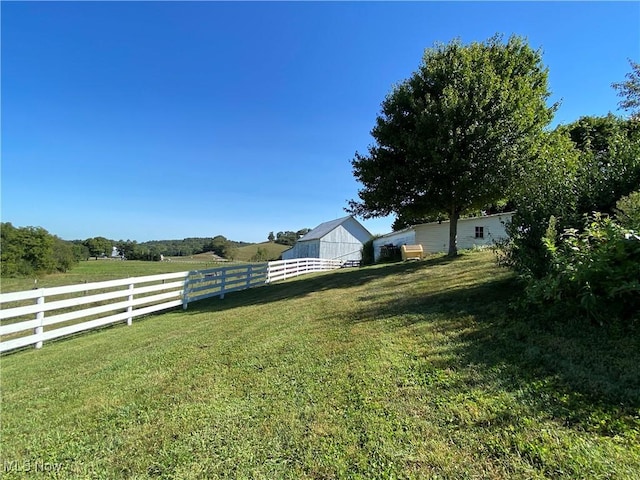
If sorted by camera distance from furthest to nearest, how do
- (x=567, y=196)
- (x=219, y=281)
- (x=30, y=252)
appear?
(x=30, y=252) → (x=219, y=281) → (x=567, y=196)

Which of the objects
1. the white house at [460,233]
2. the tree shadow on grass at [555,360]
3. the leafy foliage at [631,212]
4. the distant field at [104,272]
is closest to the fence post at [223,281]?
the distant field at [104,272]

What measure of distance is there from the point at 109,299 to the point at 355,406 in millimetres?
7579

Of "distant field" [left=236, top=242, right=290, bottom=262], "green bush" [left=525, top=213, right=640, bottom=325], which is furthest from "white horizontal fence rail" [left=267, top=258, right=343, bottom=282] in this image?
"distant field" [left=236, top=242, right=290, bottom=262]

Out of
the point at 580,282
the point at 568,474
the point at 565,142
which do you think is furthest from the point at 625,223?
the point at 565,142

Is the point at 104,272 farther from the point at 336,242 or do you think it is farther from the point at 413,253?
the point at 413,253

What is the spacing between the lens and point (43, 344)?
6449mm

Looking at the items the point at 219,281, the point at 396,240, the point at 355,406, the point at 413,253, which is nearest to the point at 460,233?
the point at 413,253

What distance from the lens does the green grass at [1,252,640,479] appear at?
6.74 feet

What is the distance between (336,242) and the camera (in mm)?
34438

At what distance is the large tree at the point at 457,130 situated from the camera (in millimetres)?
10867

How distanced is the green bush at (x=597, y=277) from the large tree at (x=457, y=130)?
8.11 metres

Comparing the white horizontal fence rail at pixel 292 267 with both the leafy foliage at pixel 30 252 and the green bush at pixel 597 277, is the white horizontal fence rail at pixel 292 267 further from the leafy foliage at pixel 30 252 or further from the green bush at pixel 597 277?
the leafy foliage at pixel 30 252

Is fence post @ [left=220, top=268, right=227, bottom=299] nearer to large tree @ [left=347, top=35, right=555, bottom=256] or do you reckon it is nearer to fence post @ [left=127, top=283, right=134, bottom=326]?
fence post @ [left=127, top=283, right=134, bottom=326]

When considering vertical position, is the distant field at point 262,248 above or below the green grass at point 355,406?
above
